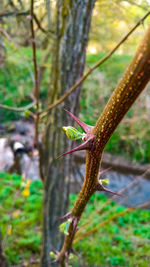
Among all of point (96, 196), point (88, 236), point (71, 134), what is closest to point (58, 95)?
A: point (96, 196)

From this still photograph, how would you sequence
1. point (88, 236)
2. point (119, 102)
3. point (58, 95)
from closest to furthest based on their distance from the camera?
point (119, 102)
point (58, 95)
point (88, 236)

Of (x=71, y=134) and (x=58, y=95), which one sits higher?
(x=58, y=95)

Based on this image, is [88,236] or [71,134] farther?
[88,236]

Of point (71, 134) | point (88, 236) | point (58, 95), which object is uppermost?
point (58, 95)

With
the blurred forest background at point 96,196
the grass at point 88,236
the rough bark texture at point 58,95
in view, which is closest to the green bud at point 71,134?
the rough bark texture at point 58,95

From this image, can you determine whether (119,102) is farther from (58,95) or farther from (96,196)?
(96,196)

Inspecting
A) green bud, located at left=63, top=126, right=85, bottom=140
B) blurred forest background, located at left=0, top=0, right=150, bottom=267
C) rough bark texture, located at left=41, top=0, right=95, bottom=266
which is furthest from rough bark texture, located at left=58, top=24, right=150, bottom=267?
blurred forest background, located at left=0, top=0, right=150, bottom=267

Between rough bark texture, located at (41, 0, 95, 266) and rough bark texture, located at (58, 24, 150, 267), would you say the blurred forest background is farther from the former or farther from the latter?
rough bark texture, located at (58, 24, 150, 267)

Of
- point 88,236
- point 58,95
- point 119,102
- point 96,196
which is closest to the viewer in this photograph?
point 119,102
